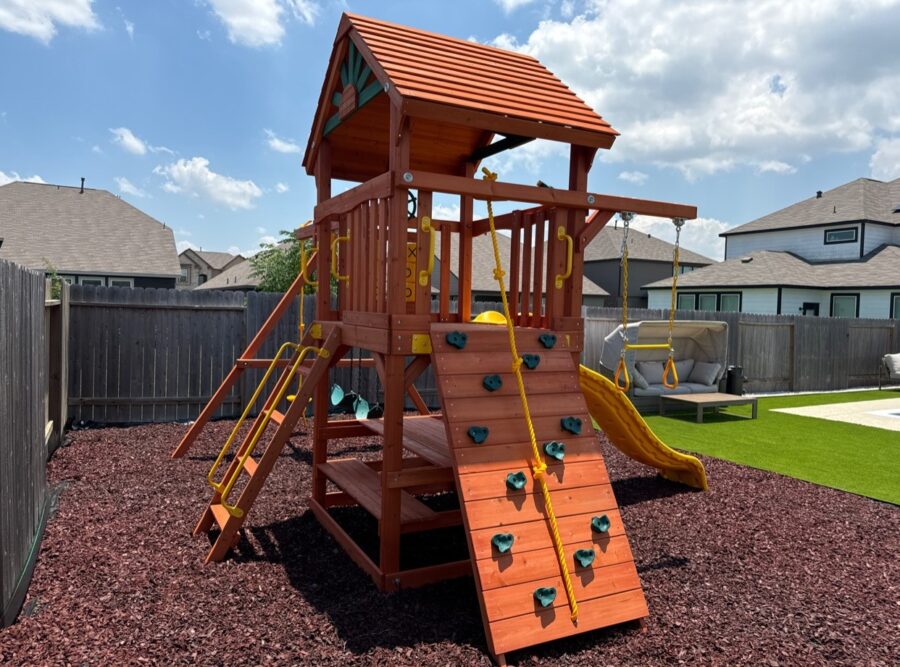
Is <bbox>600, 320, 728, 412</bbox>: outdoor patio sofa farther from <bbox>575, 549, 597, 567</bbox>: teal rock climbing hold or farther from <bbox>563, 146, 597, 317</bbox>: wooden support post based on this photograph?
<bbox>575, 549, 597, 567</bbox>: teal rock climbing hold

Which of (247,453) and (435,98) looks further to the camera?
(247,453)

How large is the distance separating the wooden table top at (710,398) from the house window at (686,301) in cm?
1681

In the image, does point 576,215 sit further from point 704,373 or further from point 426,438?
point 704,373

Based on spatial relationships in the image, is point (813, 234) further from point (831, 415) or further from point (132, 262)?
point (132, 262)

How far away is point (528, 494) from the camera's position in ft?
12.7

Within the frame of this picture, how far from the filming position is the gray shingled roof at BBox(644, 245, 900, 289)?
23594 millimetres

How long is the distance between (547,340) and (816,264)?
27241 millimetres

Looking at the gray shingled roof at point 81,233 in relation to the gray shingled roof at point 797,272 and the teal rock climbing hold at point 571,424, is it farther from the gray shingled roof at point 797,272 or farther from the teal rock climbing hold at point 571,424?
the teal rock climbing hold at point 571,424

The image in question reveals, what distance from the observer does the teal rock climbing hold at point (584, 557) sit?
12.2 ft

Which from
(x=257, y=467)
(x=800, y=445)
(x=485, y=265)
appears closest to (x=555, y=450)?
(x=257, y=467)

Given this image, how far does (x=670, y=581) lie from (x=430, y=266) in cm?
273

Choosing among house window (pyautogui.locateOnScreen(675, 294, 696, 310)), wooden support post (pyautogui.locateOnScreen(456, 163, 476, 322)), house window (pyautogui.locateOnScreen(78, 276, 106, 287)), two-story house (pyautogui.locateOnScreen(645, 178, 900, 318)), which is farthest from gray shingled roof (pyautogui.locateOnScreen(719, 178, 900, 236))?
house window (pyautogui.locateOnScreen(78, 276, 106, 287))

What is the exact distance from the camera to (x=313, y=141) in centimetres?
602

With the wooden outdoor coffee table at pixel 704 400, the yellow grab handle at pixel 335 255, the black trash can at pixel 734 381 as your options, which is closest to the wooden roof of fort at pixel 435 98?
the yellow grab handle at pixel 335 255
